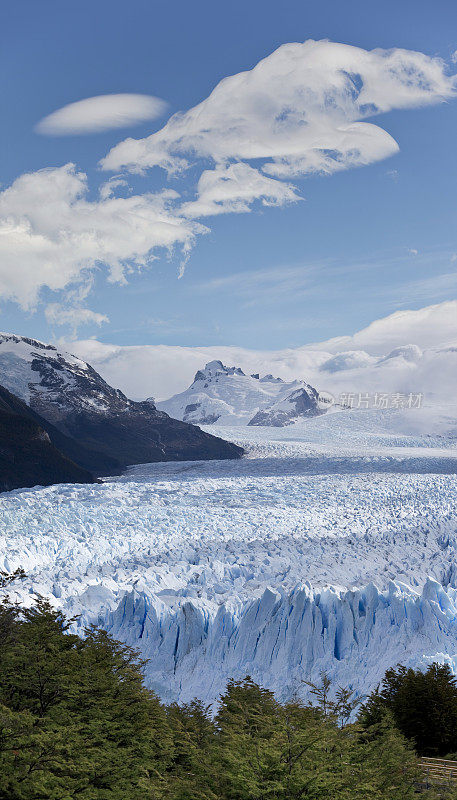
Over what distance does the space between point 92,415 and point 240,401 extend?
91138mm

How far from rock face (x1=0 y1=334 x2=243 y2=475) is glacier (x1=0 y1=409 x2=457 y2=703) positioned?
40.0 m

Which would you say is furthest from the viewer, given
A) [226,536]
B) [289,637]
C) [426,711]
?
[226,536]

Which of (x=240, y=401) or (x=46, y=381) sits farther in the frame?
(x=240, y=401)

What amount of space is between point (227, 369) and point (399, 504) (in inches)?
6302

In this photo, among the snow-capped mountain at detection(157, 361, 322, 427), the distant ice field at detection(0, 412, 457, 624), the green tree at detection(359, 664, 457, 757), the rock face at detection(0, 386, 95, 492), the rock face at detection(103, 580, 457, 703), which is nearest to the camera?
the green tree at detection(359, 664, 457, 757)

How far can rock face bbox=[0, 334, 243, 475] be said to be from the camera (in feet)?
295

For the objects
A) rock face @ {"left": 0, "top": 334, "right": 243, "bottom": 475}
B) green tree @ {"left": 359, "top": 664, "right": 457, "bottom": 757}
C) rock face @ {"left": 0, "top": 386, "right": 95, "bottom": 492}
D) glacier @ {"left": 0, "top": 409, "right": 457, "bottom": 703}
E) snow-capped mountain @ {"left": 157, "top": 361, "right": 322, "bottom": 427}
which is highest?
snow-capped mountain @ {"left": 157, "top": 361, "right": 322, "bottom": 427}

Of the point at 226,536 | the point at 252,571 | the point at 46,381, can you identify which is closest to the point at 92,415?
the point at 46,381

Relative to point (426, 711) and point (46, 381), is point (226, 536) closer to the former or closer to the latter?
point (426, 711)

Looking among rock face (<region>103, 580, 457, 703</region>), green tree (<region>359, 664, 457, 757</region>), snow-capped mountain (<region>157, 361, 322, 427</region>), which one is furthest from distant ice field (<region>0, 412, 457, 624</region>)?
snow-capped mountain (<region>157, 361, 322, 427</region>)

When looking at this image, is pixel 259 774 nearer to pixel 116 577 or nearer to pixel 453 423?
pixel 116 577

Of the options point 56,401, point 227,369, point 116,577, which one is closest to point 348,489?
point 116,577

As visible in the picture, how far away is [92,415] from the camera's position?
95375 mm

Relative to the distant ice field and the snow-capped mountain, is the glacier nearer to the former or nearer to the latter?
the distant ice field
